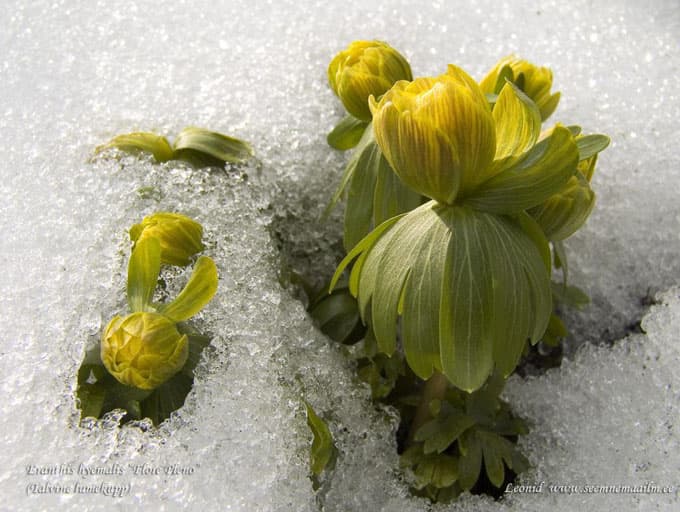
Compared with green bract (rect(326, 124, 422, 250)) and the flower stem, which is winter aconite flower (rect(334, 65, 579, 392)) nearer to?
green bract (rect(326, 124, 422, 250))

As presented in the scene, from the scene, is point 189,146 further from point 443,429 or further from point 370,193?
point 443,429

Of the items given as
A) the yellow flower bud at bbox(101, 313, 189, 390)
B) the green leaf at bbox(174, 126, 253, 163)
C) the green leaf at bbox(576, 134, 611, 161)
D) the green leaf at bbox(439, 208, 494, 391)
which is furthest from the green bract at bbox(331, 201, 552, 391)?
the green leaf at bbox(174, 126, 253, 163)

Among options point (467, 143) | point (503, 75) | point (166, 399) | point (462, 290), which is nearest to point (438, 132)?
point (467, 143)

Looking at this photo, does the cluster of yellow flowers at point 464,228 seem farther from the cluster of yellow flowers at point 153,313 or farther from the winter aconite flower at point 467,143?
the cluster of yellow flowers at point 153,313

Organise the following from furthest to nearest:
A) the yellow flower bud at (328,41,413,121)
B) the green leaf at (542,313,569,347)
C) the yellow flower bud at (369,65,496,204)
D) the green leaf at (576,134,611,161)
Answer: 1. the green leaf at (542,313,569,347)
2. the yellow flower bud at (328,41,413,121)
3. the green leaf at (576,134,611,161)
4. the yellow flower bud at (369,65,496,204)

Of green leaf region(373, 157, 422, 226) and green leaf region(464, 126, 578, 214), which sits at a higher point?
green leaf region(464, 126, 578, 214)
